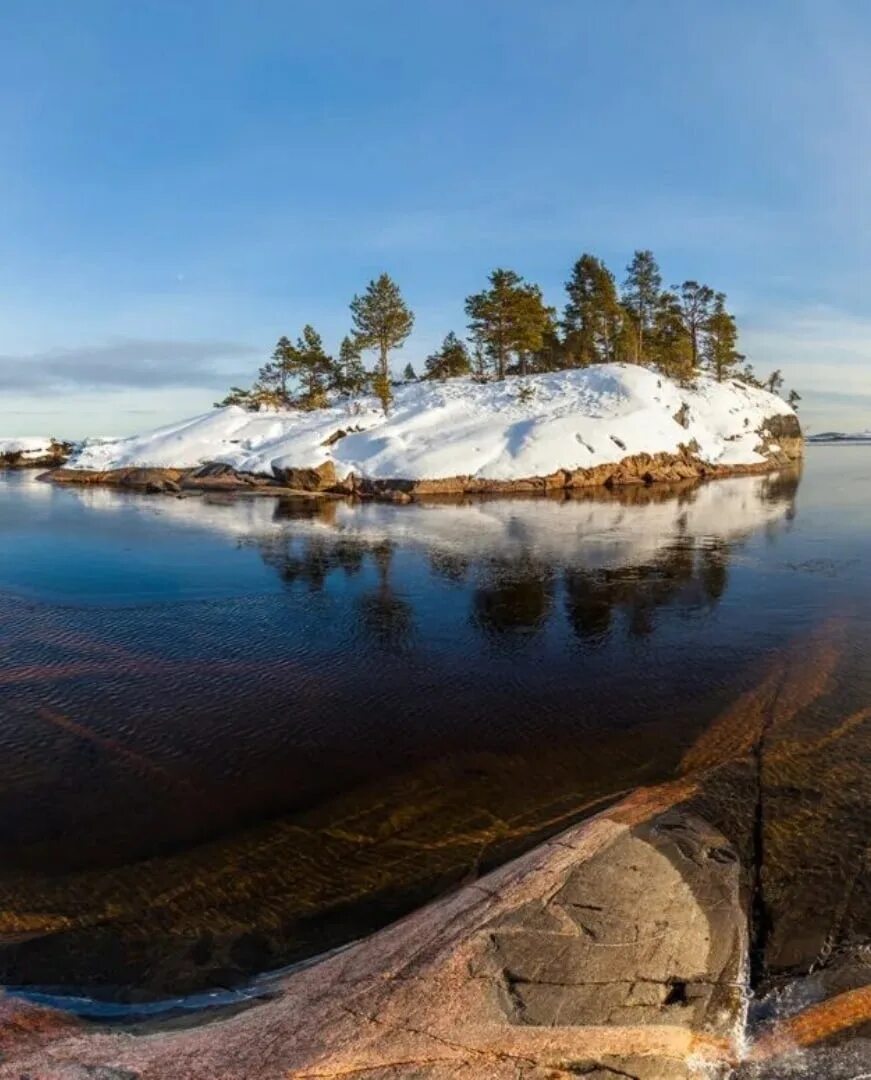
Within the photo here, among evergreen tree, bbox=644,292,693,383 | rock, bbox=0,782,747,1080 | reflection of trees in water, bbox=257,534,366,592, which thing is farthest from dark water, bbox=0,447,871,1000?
evergreen tree, bbox=644,292,693,383

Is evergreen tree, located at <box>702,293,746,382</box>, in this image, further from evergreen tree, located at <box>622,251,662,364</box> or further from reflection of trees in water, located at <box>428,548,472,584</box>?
reflection of trees in water, located at <box>428,548,472,584</box>

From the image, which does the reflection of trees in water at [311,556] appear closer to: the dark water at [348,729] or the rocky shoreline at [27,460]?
the dark water at [348,729]

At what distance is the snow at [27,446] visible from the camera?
79.2 meters

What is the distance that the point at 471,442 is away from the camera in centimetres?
5259

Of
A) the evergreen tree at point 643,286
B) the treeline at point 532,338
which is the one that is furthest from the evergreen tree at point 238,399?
the evergreen tree at point 643,286

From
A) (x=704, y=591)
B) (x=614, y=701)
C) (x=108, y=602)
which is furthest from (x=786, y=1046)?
(x=108, y=602)

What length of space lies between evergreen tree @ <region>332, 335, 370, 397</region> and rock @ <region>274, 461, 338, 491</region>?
27.2m

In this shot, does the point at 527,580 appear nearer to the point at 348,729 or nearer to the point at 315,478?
the point at 348,729

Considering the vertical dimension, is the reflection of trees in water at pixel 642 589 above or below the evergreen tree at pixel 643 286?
below

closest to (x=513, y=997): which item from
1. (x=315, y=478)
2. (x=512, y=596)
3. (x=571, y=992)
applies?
(x=571, y=992)

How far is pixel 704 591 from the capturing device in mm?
19672

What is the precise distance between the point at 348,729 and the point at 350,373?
71.9 meters

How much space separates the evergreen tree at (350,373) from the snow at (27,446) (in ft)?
120

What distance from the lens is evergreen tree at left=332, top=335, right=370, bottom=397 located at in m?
76.2
